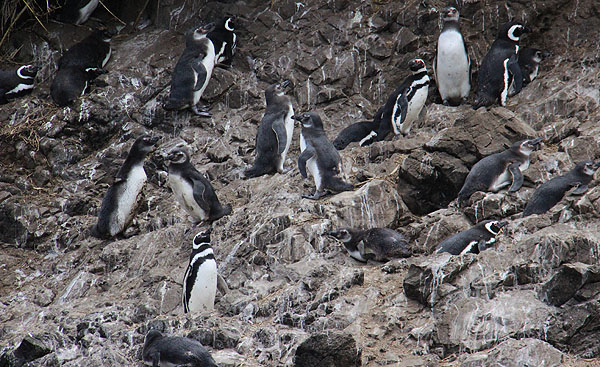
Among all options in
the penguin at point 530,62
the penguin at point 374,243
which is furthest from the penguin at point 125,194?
the penguin at point 530,62

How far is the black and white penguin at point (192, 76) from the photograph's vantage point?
11414mm

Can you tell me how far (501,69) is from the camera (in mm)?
10508

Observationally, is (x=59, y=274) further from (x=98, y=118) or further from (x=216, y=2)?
(x=216, y=2)

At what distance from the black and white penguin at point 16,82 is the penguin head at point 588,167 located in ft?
24.9

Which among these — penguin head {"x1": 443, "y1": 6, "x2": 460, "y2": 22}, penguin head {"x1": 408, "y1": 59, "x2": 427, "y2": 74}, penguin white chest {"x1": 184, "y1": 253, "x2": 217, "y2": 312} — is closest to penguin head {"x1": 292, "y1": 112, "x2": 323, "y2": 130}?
penguin head {"x1": 408, "y1": 59, "x2": 427, "y2": 74}

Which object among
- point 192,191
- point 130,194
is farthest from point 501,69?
point 130,194

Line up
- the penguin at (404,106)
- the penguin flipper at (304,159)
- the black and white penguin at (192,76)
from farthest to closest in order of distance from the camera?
the black and white penguin at (192,76)
the penguin at (404,106)
the penguin flipper at (304,159)

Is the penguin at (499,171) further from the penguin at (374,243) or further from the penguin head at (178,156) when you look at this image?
the penguin head at (178,156)

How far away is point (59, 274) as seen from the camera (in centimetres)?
989

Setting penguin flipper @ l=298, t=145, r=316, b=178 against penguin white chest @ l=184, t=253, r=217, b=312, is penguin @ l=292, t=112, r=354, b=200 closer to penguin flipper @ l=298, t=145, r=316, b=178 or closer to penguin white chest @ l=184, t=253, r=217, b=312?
penguin flipper @ l=298, t=145, r=316, b=178

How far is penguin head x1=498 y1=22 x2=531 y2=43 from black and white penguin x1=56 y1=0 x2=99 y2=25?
19.6 feet

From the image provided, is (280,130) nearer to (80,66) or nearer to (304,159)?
(304,159)

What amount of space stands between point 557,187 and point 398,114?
2.76 m

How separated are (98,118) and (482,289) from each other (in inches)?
257
